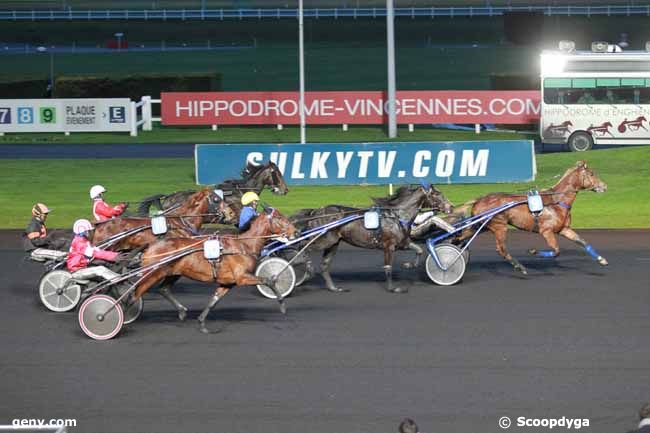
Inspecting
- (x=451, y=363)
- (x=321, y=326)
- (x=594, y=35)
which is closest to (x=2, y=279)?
(x=321, y=326)

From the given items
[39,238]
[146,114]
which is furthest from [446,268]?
[146,114]

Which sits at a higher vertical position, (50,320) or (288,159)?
(288,159)

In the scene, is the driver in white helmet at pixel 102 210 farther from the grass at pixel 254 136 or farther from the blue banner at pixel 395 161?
the grass at pixel 254 136

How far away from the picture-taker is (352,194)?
25188 mm

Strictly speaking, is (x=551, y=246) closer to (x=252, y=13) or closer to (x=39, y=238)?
(x=39, y=238)

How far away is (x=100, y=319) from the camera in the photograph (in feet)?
42.3

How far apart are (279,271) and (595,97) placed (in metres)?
20.6

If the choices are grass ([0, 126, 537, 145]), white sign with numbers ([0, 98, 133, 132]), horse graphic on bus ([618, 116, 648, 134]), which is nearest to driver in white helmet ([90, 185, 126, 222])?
grass ([0, 126, 537, 145])

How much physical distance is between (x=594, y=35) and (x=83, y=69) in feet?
89.1

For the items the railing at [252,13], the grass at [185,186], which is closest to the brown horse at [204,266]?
the grass at [185,186]

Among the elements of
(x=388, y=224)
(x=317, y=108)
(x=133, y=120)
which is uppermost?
(x=317, y=108)

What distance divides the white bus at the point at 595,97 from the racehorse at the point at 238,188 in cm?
1652

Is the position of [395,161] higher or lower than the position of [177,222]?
higher

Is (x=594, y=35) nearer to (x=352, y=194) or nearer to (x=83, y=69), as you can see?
(x=83, y=69)
